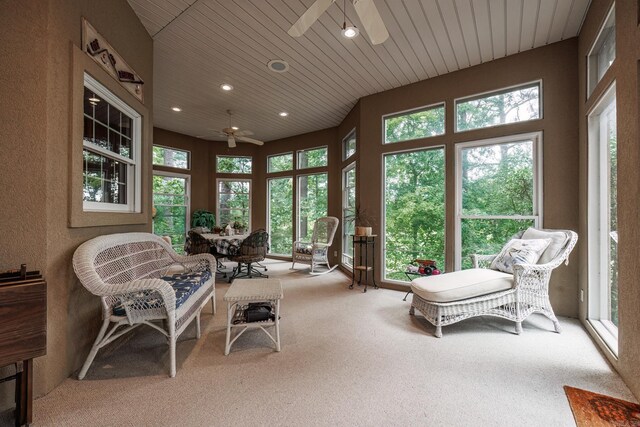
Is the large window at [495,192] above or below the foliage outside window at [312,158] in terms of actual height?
below

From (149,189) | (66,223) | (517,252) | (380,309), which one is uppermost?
(149,189)

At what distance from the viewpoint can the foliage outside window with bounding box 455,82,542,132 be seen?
3.28m

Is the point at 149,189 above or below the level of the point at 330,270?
above

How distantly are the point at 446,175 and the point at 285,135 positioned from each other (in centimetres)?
418

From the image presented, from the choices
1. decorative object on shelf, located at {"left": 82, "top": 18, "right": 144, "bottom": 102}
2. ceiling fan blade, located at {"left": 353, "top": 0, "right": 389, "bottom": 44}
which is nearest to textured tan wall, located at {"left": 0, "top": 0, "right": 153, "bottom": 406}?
decorative object on shelf, located at {"left": 82, "top": 18, "right": 144, "bottom": 102}

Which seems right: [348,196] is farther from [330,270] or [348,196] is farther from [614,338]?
[614,338]

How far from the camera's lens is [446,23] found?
9.19ft

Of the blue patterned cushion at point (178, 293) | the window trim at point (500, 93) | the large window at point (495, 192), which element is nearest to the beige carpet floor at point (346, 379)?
the blue patterned cushion at point (178, 293)

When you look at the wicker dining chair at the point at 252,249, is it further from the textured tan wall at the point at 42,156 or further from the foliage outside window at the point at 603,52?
the foliage outside window at the point at 603,52

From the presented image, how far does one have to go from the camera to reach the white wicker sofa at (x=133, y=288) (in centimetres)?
184

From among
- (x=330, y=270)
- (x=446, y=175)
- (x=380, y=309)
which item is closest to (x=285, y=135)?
(x=330, y=270)

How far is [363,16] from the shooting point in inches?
73.0

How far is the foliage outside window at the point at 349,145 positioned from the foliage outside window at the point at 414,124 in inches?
34.3

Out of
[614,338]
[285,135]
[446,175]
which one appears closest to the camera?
[614,338]
